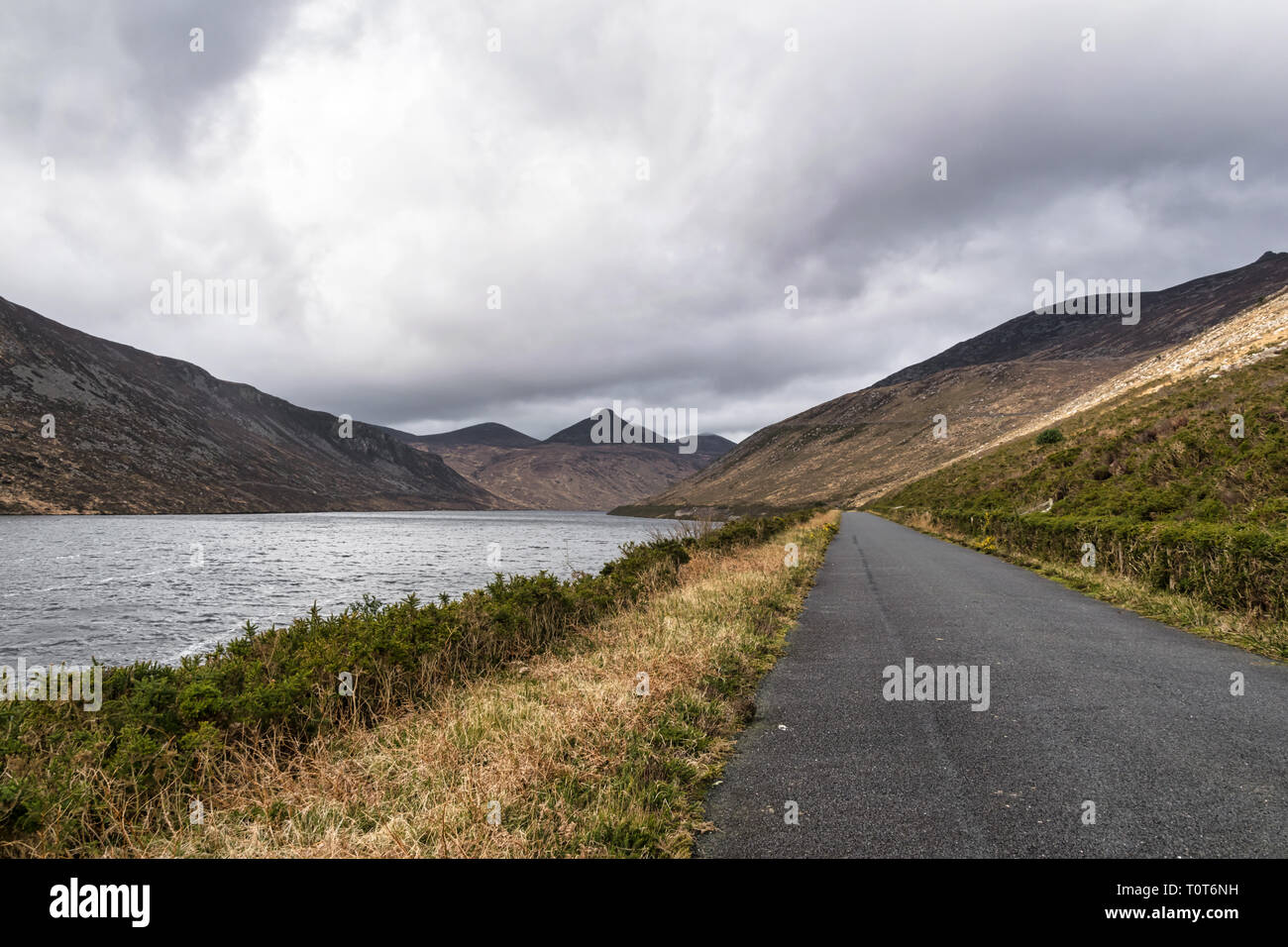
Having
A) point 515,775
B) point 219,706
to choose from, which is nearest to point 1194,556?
point 515,775

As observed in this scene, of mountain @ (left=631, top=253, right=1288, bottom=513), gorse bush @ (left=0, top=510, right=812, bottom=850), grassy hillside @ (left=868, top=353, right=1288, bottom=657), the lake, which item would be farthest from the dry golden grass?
mountain @ (left=631, top=253, right=1288, bottom=513)

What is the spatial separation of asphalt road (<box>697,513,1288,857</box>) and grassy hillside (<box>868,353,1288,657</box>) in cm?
149

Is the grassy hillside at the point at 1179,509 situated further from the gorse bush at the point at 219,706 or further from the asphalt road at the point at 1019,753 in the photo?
the gorse bush at the point at 219,706

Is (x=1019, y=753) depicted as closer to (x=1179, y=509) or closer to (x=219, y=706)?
(x=219, y=706)

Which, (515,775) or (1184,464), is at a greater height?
(1184,464)

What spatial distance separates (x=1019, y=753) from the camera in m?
4.68

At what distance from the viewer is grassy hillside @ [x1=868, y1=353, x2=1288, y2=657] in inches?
360

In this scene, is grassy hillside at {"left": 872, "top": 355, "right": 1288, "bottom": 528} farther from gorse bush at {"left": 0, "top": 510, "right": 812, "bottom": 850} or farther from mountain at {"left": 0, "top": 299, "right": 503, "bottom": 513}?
mountain at {"left": 0, "top": 299, "right": 503, "bottom": 513}

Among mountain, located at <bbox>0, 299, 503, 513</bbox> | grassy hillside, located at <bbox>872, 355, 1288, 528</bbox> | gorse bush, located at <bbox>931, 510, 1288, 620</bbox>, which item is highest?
mountain, located at <bbox>0, 299, 503, 513</bbox>

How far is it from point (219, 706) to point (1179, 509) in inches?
857

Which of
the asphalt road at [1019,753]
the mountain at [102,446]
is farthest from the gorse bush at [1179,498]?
the mountain at [102,446]

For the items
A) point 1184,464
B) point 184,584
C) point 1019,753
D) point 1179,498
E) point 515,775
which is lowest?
point 184,584

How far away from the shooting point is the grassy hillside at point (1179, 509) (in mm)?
9156

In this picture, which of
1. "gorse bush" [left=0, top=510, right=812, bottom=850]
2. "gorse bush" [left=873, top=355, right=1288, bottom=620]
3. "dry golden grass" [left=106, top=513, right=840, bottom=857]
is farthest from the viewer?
"gorse bush" [left=873, top=355, right=1288, bottom=620]
